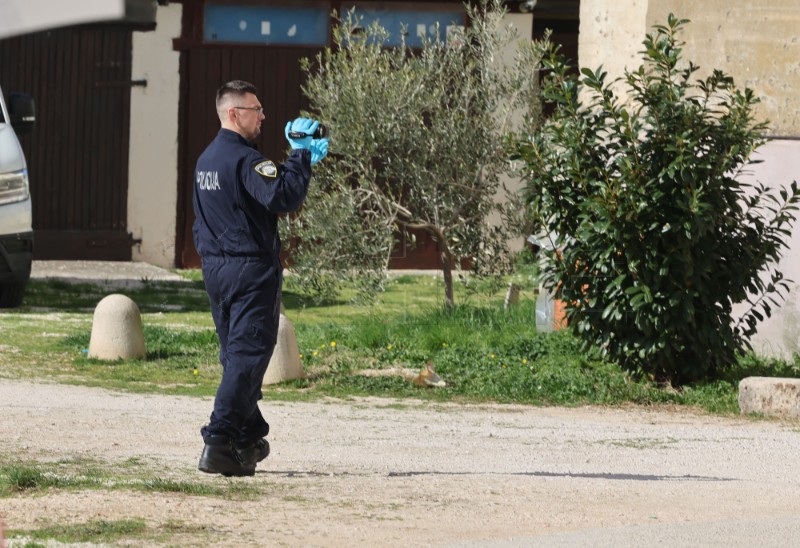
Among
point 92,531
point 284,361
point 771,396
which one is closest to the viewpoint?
point 92,531

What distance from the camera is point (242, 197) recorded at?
688cm

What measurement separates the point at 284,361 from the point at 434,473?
3.75 meters

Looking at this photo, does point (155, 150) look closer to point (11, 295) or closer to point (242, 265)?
point (11, 295)

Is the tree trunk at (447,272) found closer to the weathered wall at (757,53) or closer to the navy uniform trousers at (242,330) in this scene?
the weathered wall at (757,53)

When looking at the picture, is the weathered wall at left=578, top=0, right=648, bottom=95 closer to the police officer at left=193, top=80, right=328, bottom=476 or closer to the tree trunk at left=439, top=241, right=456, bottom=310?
the tree trunk at left=439, top=241, right=456, bottom=310

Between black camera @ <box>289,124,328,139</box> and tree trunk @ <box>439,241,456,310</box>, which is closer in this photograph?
black camera @ <box>289,124,328,139</box>

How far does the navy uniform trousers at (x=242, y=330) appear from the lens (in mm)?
6820

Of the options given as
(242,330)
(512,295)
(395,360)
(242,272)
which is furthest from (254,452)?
(512,295)

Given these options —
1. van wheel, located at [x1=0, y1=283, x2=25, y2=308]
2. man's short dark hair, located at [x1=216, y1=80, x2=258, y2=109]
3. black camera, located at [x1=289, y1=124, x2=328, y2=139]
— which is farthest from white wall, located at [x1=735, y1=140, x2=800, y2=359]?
van wheel, located at [x1=0, y1=283, x2=25, y2=308]

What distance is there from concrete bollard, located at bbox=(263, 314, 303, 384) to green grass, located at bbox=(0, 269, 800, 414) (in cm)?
8

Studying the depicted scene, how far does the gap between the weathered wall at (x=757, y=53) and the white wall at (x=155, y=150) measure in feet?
30.2

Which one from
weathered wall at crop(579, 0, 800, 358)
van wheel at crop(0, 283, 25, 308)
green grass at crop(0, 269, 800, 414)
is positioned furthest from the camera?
van wheel at crop(0, 283, 25, 308)

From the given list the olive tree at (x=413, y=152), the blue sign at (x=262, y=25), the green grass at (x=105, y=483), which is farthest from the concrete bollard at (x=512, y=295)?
the green grass at (x=105, y=483)

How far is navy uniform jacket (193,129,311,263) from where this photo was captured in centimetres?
671
